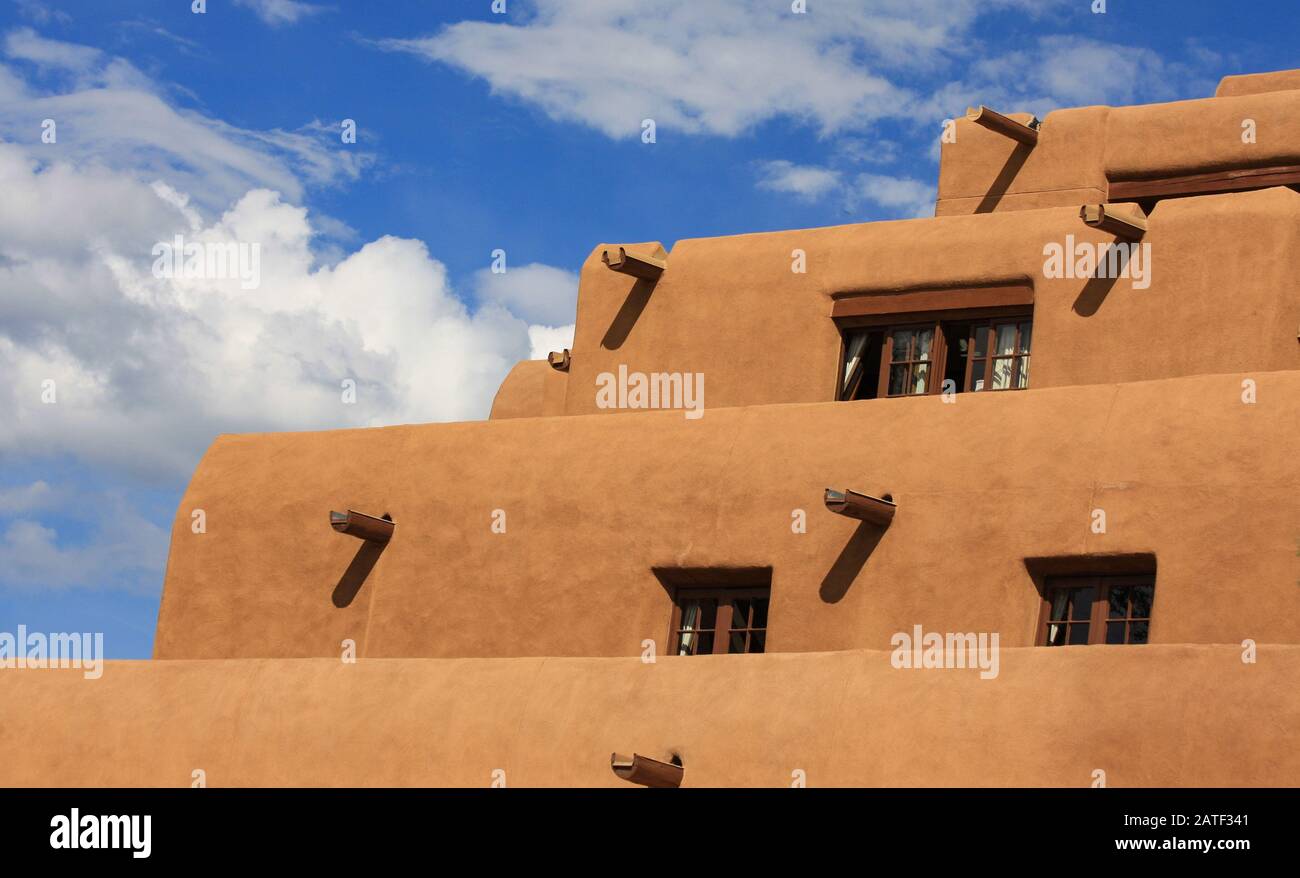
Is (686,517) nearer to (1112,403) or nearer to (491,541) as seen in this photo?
(491,541)

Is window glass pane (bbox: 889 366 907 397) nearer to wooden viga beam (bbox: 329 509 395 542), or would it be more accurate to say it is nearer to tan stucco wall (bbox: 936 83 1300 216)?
tan stucco wall (bbox: 936 83 1300 216)

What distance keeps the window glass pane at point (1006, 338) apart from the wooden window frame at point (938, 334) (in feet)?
0.11

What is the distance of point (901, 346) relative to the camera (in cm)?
2041

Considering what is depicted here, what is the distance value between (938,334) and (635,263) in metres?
3.62

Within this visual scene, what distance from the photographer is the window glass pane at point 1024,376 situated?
19.4 m

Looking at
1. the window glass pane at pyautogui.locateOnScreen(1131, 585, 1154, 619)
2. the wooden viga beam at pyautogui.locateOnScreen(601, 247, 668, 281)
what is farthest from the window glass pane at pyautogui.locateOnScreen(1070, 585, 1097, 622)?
the wooden viga beam at pyautogui.locateOnScreen(601, 247, 668, 281)

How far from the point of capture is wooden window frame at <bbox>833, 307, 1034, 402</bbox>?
1975cm

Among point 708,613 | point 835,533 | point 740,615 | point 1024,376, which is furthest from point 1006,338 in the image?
point 708,613

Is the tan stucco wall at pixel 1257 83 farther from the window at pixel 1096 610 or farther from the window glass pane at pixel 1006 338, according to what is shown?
the window at pixel 1096 610

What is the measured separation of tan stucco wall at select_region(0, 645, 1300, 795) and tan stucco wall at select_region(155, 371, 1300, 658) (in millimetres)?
927

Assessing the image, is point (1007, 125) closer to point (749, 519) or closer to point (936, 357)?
point (936, 357)

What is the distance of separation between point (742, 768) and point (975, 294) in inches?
262

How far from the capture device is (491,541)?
19531mm
